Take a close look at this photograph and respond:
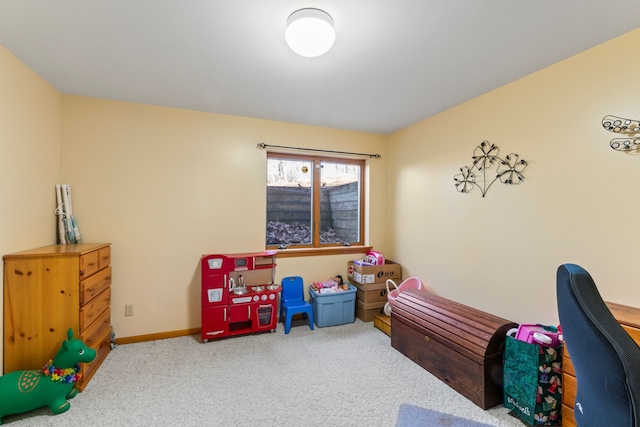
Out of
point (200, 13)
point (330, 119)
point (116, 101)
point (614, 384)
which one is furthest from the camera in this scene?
point (330, 119)

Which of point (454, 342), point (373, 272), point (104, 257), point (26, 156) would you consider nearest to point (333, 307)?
point (373, 272)

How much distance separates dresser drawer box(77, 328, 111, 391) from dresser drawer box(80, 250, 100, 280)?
645mm

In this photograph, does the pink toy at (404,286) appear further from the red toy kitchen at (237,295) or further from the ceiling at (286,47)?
the ceiling at (286,47)

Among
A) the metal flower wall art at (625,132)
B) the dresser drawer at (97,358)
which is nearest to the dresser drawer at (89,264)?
the dresser drawer at (97,358)

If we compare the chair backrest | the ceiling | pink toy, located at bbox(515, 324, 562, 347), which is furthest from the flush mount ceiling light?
the chair backrest

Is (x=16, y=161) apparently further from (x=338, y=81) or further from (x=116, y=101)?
(x=338, y=81)

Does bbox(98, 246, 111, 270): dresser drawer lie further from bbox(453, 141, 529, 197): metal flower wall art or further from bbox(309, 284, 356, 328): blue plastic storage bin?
bbox(453, 141, 529, 197): metal flower wall art

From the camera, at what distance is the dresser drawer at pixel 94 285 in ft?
7.03

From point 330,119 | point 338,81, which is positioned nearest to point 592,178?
point 338,81

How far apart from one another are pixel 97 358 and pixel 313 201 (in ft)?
9.00

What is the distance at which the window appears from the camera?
11.8ft

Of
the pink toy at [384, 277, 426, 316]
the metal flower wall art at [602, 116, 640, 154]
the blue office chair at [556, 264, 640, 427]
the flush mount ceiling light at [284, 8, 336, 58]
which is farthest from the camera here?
the pink toy at [384, 277, 426, 316]

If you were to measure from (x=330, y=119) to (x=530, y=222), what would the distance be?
232 centimetres

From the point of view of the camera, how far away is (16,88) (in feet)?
6.77
